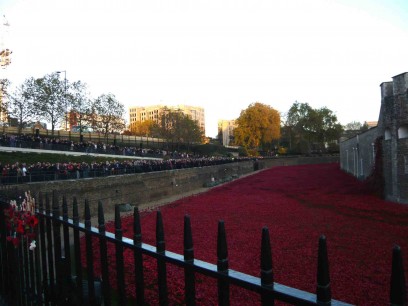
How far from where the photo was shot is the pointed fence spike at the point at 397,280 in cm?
124

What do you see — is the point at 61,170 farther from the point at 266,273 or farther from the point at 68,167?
the point at 266,273

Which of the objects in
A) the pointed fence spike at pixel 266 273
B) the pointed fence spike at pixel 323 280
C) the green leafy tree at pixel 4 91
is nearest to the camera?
the pointed fence spike at pixel 323 280

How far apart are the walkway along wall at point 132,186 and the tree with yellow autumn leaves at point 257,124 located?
23.8 m

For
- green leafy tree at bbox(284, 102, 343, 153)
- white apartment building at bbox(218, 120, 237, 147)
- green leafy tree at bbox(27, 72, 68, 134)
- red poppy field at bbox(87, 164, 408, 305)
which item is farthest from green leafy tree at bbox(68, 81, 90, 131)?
white apartment building at bbox(218, 120, 237, 147)

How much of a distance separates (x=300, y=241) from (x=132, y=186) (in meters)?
18.1

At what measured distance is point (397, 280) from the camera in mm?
1261

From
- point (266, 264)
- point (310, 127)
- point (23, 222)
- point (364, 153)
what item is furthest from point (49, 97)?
point (310, 127)

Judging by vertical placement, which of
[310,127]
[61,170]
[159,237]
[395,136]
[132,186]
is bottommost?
[132,186]

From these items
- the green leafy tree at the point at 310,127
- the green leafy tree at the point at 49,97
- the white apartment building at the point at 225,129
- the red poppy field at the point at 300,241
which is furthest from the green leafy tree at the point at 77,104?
the white apartment building at the point at 225,129

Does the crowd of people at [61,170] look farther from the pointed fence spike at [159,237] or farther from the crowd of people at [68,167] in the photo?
the pointed fence spike at [159,237]

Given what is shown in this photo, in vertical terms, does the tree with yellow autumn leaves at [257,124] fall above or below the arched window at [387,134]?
above

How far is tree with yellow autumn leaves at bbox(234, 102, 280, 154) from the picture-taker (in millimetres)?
71125

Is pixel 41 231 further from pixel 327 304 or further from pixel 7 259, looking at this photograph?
pixel 327 304

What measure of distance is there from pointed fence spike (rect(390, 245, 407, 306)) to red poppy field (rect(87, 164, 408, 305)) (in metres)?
5.74
